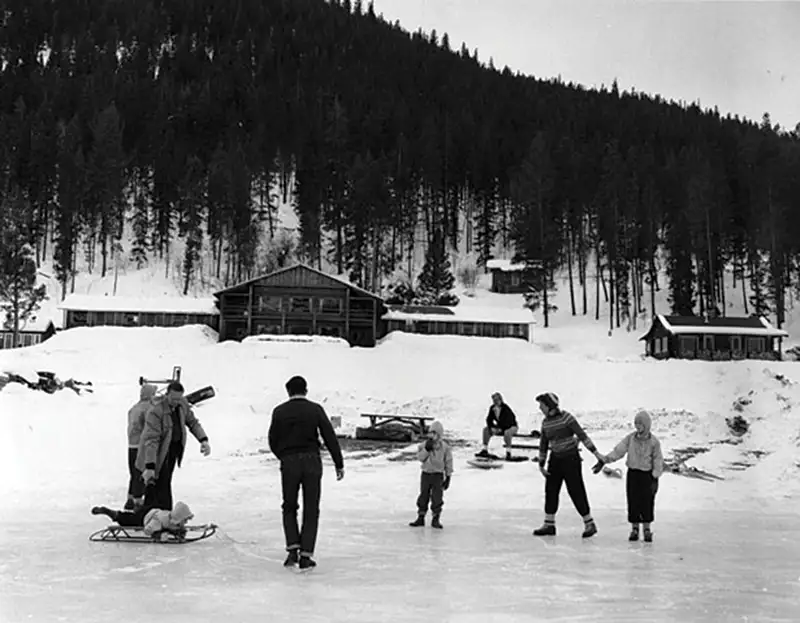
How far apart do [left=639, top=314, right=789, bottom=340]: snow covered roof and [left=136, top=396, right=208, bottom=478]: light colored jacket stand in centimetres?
4526

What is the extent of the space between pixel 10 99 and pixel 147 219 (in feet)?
109

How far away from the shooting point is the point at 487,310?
54.6 metres

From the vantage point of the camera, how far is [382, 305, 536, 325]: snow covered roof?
5281 centimetres

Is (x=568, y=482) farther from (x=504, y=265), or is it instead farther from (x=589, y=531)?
(x=504, y=265)

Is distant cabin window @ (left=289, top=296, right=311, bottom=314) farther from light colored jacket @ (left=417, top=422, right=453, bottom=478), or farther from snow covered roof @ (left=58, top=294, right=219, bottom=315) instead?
light colored jacket @ (left=417, top=422, right=453, bottom=478)

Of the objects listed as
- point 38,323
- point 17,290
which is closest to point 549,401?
point 17,290

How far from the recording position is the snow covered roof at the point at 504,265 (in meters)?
68.5

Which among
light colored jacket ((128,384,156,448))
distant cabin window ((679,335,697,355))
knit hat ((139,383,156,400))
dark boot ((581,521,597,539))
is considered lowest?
dark boot ((581,521,597,539))

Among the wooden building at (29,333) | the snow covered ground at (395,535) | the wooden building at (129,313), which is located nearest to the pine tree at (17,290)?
the wooden building at (29,333)

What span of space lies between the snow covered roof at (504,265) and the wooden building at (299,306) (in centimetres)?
1946

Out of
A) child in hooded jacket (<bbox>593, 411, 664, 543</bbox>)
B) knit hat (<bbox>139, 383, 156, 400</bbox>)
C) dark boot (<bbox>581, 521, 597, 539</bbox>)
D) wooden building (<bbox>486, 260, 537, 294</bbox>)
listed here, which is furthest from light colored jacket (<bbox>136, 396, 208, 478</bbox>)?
wooden building (<bbox>486, 260, 537, 294</bbox>)

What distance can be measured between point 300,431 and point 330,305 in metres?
46.9

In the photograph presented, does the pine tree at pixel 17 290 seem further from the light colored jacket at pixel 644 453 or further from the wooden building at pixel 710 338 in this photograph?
the light colored jacket at pixel 644 453

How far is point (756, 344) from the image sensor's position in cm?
5031
